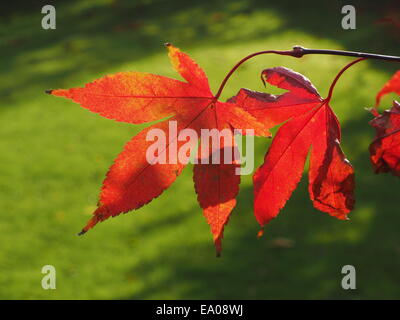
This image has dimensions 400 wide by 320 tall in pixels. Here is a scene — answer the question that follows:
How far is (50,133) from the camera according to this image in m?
4.73

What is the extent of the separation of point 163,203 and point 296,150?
334 centimetres

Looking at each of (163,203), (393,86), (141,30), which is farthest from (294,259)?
(141,30)

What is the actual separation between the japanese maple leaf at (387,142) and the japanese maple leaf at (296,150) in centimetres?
2

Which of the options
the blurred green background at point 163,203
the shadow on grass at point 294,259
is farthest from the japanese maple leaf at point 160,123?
the shadow on grass at point 294,259

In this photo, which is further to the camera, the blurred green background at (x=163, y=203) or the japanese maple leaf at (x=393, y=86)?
the blurred green background at (x=163, y=203)

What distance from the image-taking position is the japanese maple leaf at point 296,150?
50 centimetres

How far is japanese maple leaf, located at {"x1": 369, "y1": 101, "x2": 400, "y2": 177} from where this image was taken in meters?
0.46

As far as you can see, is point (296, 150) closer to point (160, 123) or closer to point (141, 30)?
point (160, 123)

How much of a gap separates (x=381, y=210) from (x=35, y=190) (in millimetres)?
2078

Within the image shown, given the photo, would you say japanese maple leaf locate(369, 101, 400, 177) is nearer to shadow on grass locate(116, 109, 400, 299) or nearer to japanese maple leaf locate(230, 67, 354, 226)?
japanese maple leaf locate(230, 67, 354, 226)

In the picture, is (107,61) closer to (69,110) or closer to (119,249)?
(69,110)

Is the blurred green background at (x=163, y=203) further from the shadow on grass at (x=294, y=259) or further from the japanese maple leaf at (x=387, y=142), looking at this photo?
the japanese maple leaf at (x=387, y=142)

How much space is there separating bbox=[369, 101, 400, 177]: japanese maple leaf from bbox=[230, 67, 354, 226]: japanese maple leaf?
0.9 inches

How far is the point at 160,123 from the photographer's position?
1.59ft
